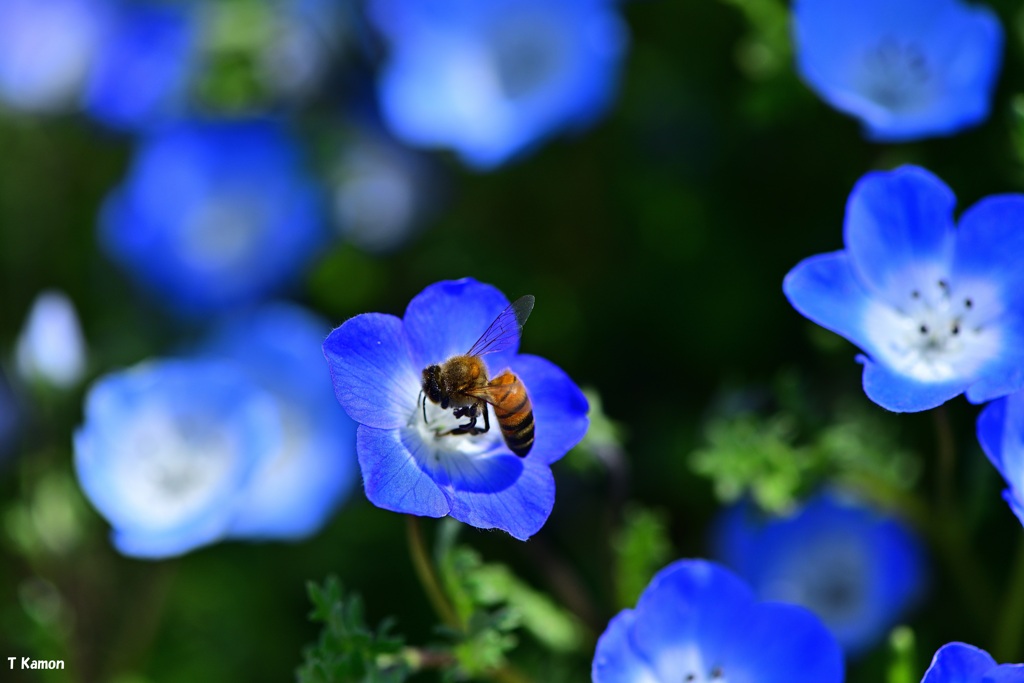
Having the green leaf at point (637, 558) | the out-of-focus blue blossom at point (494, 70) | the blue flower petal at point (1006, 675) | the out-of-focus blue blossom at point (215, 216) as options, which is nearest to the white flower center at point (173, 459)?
the out-of-focus blue blossom at point (215, 216)

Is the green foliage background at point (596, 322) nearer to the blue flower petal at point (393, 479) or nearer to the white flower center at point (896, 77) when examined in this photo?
the white flower center at point (896, 77)

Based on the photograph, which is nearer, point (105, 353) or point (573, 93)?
point (573, 93)

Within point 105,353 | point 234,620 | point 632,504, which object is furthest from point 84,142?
point 632,504

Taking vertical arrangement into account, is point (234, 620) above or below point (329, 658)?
above

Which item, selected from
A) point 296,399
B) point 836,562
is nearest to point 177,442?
point 296,399

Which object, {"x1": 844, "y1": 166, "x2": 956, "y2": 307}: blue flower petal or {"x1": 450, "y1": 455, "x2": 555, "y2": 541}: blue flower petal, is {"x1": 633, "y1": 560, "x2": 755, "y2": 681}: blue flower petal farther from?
{"x1": 844, "y1": 166, "x2": 956, "y2": 307}: blue flower petal

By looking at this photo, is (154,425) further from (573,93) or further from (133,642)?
(573,93)

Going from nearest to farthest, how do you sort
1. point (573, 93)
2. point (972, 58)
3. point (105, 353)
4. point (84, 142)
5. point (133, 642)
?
1. point (972, 58)
2. point (133, 642)
3. point (573, 93)
4. point (105, 353)
5. point (84, 142)
